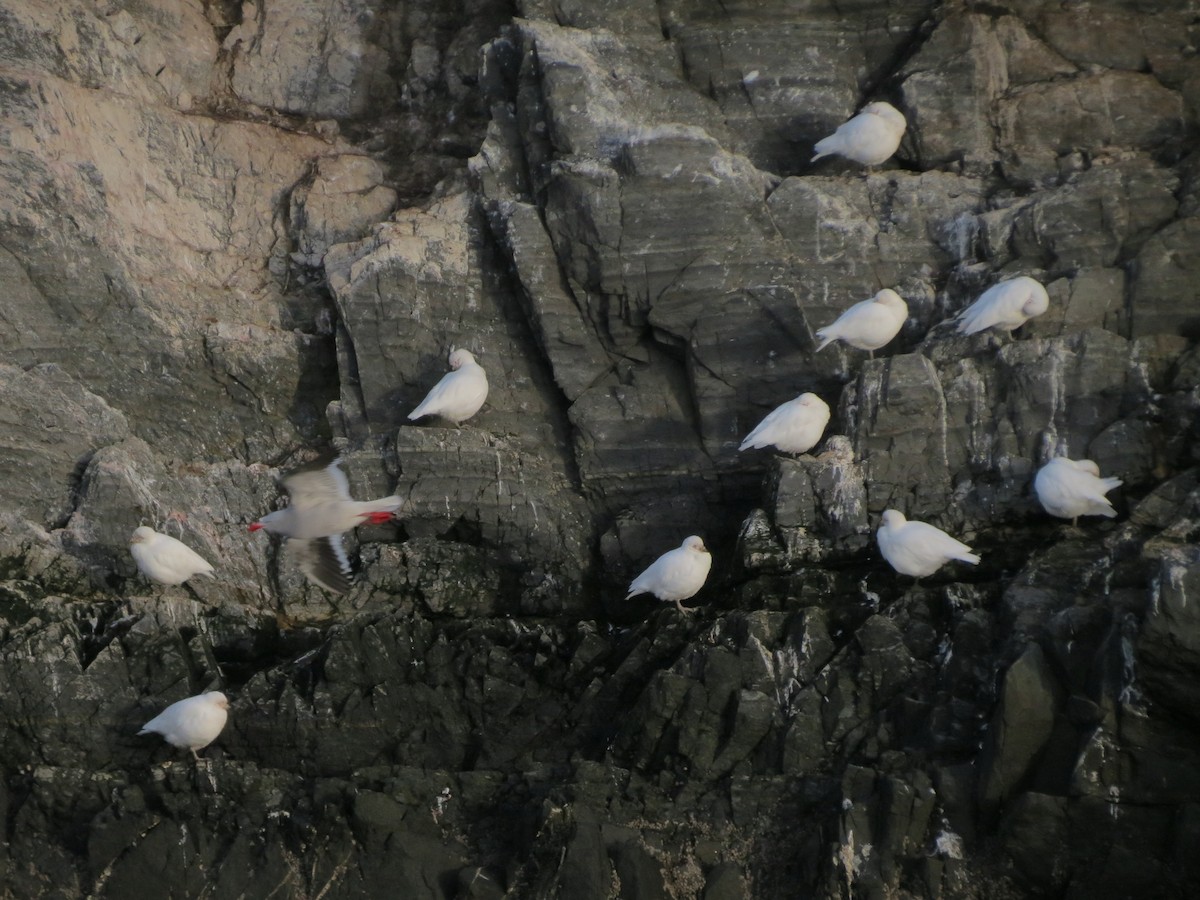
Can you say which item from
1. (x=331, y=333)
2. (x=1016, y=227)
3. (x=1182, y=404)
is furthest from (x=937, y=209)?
(x=331, y=333)

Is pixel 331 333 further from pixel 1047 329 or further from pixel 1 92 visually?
pixel 1047 329

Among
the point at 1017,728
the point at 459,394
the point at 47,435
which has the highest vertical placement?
the point at 47,435

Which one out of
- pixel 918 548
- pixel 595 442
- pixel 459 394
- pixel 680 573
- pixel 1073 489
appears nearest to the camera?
pixel 918 548

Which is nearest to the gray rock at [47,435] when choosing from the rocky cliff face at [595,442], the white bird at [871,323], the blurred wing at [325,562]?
the rocky cliff face at [595,442]

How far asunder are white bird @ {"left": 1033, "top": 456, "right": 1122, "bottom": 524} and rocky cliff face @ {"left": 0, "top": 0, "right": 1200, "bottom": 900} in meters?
0.26

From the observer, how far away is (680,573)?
1605 centimetres

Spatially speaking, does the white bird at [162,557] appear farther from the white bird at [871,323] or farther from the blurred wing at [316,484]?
the white bird at [871,323]

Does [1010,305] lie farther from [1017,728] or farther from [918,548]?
[1017,728]

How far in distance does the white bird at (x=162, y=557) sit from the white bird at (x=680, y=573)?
4.45m

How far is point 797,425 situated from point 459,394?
11.9 ft

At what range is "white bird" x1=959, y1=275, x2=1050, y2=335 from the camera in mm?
16359

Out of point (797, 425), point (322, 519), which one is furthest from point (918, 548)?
point (322, 519)

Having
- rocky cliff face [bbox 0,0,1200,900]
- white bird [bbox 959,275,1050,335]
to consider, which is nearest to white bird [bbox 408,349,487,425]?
Answer: rocky cliff face [bbox 0,0,1200,900]

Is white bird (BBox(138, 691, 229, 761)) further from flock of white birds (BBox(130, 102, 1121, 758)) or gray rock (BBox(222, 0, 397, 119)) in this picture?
gray rock (BBox(222, 0, 397, 119))
